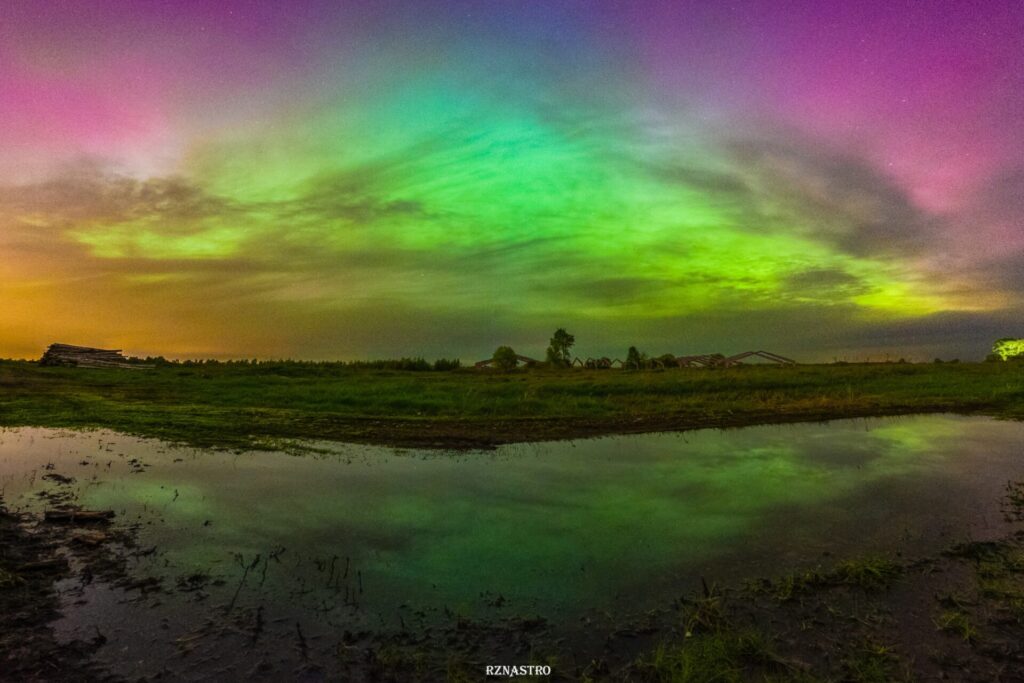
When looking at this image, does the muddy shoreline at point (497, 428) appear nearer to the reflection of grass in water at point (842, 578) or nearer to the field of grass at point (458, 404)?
the field of grass at point (458, 404)

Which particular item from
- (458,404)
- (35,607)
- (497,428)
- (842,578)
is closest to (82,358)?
(458,404)

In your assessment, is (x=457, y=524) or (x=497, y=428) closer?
(x=457, y=524)

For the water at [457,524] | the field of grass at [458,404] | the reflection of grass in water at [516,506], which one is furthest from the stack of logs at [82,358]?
the reflection of grass in water at [516,506]

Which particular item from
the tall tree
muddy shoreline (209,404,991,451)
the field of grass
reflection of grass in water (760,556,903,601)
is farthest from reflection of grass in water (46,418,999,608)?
the tall tree

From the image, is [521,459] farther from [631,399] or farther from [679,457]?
[631,399]

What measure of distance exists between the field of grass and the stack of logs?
11225 mm

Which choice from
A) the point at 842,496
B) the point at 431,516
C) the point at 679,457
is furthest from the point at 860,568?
the point at 679,457

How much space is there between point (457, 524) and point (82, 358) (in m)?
65.3

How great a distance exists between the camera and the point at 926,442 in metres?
20.4

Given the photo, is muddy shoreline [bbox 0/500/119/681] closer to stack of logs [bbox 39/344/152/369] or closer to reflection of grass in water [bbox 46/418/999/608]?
reflection of grass in water [bbox 46/418/999/608]

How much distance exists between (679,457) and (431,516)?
957 centimetres

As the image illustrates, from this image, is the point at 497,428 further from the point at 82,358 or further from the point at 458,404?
the point at 82,358

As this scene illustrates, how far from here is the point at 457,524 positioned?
11.3 metres

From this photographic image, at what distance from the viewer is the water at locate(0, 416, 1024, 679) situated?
23.8ft
